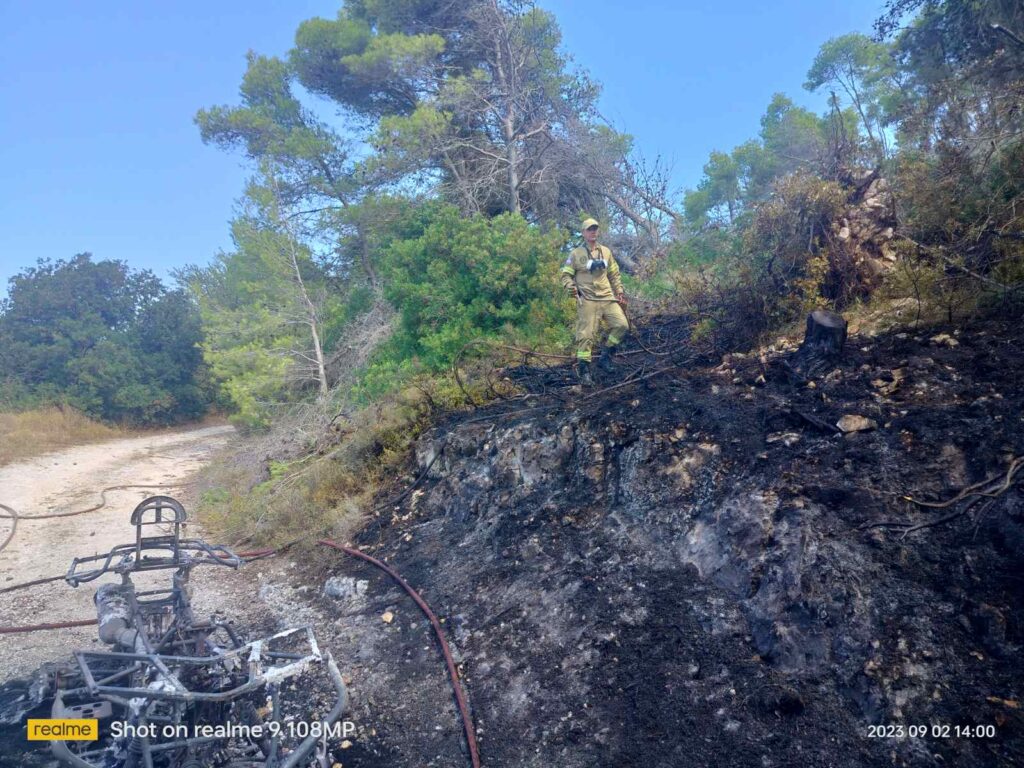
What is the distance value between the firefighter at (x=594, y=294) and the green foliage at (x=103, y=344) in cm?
1847

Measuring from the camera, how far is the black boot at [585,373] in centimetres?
716

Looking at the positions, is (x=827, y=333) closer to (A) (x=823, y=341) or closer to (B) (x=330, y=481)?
(A) (x=823, y=341)

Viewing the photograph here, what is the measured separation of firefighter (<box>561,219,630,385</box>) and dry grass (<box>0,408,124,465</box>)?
1279cm

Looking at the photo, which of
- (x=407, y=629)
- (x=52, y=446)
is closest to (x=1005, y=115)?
(x=407, y=629)

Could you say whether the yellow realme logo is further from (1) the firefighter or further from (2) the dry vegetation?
(1) the firefighter

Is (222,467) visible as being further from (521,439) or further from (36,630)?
(521,439)

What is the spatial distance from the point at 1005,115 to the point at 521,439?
5.99m

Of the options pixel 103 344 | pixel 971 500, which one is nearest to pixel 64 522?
pixel 971 500

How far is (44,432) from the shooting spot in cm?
1714

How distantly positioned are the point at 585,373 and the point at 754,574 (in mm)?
3707

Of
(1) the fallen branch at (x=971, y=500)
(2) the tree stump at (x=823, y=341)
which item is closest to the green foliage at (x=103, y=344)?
(2) the tree stump at (x=823, y=341)

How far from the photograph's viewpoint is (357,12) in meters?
15.2

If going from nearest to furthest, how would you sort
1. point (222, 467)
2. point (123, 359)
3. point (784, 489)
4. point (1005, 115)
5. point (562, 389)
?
point (784, 489) → point (1005, 115) → point (562, 389) → point (222, 467) → point (123, 359)

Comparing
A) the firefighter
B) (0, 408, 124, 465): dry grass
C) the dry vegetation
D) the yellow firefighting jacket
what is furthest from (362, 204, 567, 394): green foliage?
(0, 408, 124, 465): dry grass
